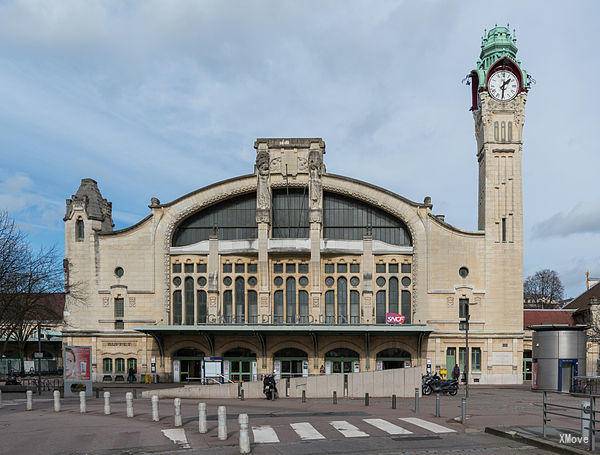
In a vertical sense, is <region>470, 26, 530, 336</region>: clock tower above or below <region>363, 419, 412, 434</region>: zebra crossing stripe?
above

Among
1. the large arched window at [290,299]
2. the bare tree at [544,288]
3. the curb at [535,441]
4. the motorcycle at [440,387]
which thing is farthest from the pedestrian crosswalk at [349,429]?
the bare tree at [544,288]

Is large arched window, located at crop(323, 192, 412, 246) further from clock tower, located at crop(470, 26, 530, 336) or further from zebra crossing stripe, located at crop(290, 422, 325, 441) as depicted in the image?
zebra crossing stripe, located at crop(290, 422, 325, 441)

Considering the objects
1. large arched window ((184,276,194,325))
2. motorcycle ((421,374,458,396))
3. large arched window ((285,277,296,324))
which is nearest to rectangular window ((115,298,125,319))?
large arched window ((184,276,194,325))

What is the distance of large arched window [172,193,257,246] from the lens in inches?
2356

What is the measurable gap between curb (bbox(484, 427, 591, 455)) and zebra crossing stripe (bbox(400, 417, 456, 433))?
134cm

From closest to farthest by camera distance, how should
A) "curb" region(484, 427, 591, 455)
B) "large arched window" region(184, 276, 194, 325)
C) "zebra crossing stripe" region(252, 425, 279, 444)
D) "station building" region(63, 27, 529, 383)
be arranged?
"curb" region(484, 427, 591, 455) → "zebra crossing stripe" region(252, 425, 279, 444) → "station building" region(63, 27, 529, 383) → "large arched window" region(184, 276, 194, 325)

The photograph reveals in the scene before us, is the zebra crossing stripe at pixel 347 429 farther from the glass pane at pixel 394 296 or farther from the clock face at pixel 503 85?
the clock face at pixel 503 85

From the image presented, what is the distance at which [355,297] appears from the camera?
57.5 metres

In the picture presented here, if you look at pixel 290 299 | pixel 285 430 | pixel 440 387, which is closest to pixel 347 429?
pixel 285 430

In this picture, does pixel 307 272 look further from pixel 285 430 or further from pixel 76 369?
pixel 285 430

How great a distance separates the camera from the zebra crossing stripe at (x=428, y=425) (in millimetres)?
22875

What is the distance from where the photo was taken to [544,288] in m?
120

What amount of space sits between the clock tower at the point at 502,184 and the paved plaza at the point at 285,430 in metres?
22.8

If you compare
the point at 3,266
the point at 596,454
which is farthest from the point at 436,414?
the point at 3,266
